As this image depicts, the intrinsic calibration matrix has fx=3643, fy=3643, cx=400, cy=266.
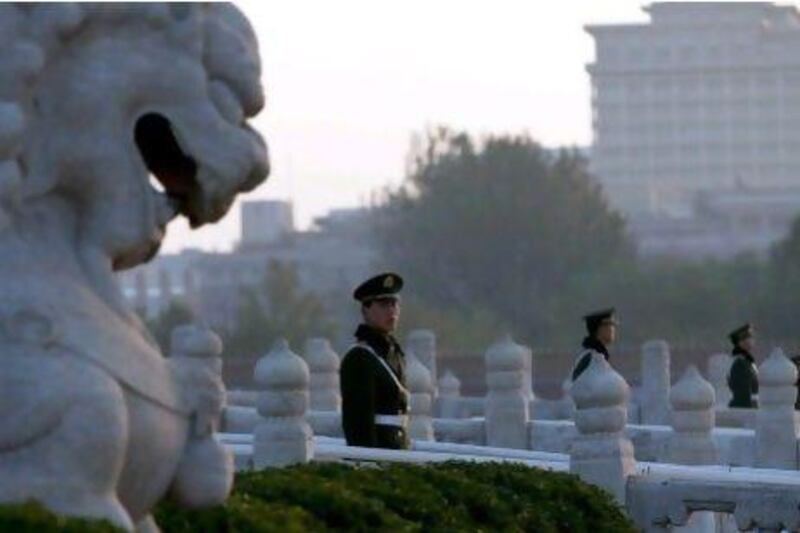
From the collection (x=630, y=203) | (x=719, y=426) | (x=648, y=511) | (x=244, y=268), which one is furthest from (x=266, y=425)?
(x=630, y=203)

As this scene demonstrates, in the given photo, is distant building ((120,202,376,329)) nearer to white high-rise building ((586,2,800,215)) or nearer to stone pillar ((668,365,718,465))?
white high-rise building ((586,2,800,215))

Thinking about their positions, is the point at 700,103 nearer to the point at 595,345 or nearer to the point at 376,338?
the point at 595,345

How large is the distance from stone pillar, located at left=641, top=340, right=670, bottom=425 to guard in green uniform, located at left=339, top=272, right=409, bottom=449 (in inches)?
436

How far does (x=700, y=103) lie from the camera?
16388 cm

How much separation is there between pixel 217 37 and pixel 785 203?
405ft

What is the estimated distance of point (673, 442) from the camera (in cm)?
1914

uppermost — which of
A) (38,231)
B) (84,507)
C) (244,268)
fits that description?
(244,268)

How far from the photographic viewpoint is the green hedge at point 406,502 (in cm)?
863

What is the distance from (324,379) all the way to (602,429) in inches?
462

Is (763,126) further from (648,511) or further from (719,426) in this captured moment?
(648,511)

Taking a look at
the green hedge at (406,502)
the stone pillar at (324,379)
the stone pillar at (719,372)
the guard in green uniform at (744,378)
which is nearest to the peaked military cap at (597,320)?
the stone pillar at (324,379)

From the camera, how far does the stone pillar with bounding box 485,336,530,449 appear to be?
21.8 meters

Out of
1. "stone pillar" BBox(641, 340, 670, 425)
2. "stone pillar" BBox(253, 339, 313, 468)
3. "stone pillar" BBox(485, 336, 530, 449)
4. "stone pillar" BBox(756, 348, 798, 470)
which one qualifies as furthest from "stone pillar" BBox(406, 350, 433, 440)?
"stone pillar" BBox(253, 339, 313, 468)

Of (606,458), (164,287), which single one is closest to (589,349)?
(606,458)
